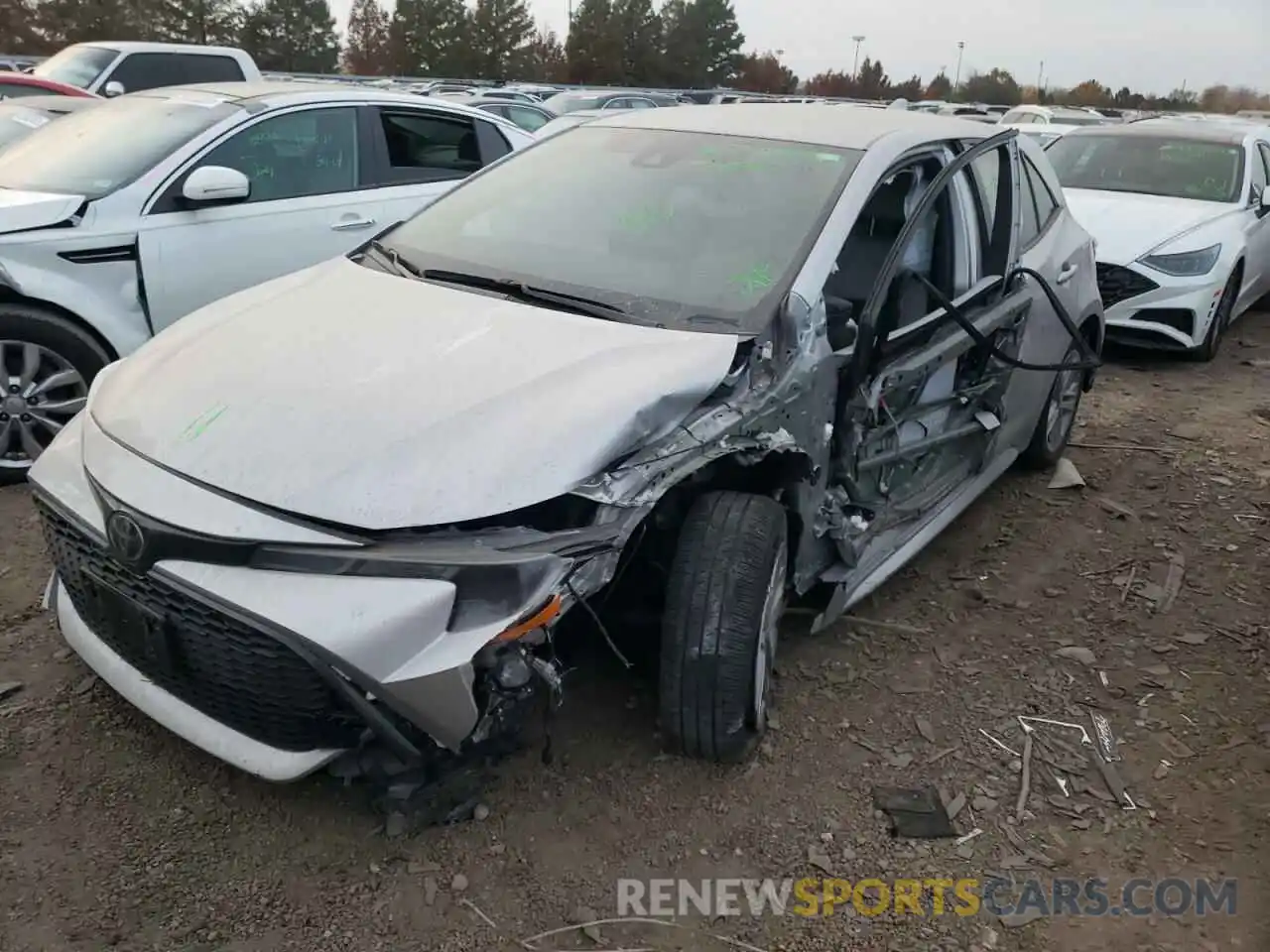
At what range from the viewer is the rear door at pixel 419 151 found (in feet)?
18.1

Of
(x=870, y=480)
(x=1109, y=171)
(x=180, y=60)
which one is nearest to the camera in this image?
(x=870, y=480)

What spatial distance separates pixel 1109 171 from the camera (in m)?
8.23

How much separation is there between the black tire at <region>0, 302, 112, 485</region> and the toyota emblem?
94.1 inches

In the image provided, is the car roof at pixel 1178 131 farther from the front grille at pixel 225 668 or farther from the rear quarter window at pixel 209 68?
the front grille at pixel 225 668

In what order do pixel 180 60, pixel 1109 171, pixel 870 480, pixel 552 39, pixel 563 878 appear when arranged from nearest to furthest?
pixel 563 878, pixel 870 480, pixel 1109 171, pixel 180 60, pixel 552 39

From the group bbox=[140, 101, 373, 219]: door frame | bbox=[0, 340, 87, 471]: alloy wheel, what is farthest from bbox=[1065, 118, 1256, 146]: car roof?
bbox=[0, 340, 87, 471]: alloy wheel

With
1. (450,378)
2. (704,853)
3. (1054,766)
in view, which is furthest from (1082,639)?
(450,378)

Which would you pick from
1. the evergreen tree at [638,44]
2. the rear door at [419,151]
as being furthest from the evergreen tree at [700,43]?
the rear door at [419,151]

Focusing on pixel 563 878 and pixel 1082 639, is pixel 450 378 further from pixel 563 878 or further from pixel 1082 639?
pixel 1082 639

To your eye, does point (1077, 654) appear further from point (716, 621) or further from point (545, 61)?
point (545, 61)

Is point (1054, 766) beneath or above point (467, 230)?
beneath

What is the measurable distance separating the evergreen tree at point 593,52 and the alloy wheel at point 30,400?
54833 mm

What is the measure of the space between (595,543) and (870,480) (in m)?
1.48

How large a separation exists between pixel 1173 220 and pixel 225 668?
7.28 metres
